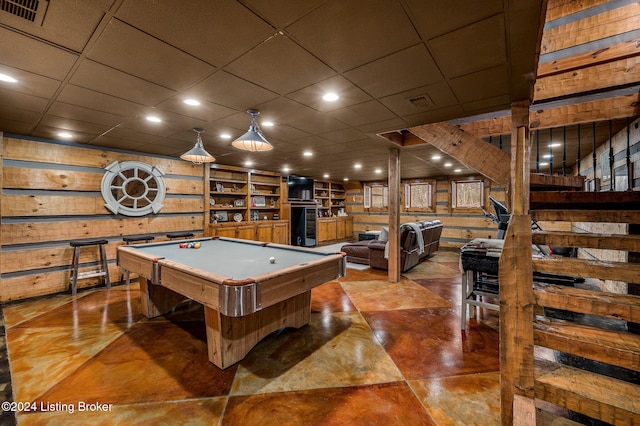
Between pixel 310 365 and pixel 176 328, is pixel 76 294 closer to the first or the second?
pixel 176 328

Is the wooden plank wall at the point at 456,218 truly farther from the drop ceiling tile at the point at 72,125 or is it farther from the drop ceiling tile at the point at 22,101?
the drop ceiling tile at the point at 22,101

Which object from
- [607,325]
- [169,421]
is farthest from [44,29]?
[607,325]

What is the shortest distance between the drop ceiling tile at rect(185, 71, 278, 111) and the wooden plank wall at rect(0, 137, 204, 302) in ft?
11.1

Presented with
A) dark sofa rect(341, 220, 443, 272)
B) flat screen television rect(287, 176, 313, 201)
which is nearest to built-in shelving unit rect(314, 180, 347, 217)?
flat screen television rect(287, 176, 313, 201)

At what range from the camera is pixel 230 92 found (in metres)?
2.42

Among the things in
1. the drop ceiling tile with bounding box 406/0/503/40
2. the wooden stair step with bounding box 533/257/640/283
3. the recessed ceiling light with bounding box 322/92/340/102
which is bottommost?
the wooden stair step with bounding box 533/257/640/283

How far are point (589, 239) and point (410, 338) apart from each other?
179 cm

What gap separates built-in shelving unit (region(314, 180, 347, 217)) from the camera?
10062mm

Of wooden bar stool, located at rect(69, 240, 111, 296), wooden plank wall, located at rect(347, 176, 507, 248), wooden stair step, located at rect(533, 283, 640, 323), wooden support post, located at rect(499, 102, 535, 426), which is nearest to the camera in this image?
wooden stair step, located at rect(533, 283, 640, 323)

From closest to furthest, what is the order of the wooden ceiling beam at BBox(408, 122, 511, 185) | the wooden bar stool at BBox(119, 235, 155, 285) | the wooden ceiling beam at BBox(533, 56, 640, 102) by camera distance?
1. the wooden ceiling beam at BBox(533, 56, 640, 102)
2. the wooden ceiling beam at BBox(408, 122, 511, 185)
3. the wooden bar stool at BBox(119, 235, 155, 285)

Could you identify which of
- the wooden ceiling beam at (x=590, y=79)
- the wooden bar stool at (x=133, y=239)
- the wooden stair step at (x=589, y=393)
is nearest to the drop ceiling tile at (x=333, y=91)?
the wooden ceiling beam at (x=590, y=79)

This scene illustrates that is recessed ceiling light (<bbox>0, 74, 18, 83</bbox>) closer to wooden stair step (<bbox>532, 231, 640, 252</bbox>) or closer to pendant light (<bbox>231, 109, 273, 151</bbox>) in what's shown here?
pendant light (<bbox>231, 109, 273, 151</bbox>)

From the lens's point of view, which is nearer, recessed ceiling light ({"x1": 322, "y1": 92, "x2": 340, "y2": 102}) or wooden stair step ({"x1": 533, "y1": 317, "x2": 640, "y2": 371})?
wooden stair step ({"x1": 533, "y1": 317, "x2": 640, "y2": 371})

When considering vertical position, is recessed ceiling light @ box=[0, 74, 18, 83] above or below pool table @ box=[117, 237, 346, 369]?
above
